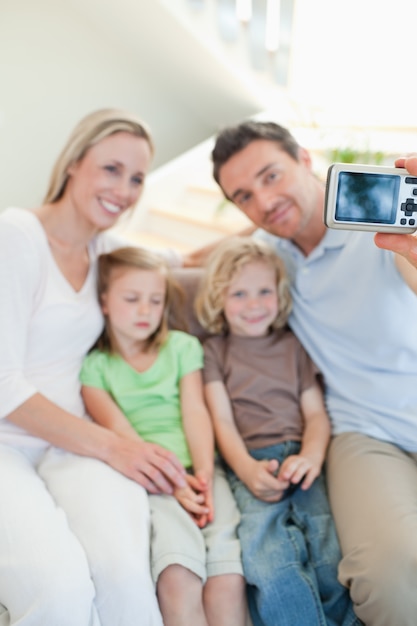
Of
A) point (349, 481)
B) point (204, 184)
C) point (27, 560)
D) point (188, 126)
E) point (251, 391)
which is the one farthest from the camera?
point (188, 126)

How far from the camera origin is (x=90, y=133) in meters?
1.50

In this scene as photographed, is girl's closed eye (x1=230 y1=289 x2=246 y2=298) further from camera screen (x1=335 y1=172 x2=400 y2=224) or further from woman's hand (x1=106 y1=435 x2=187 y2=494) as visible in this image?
camera screen (x1=335 y1=172 x2=400 y2=224)

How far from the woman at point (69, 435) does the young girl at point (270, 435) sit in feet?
0.68

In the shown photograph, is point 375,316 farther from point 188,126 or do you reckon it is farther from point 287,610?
point 188,126

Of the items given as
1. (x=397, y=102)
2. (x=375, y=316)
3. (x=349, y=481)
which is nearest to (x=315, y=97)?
(x=397, y=102)

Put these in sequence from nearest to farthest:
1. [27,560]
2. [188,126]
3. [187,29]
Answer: [27,560] → [187,29] → [188,126]

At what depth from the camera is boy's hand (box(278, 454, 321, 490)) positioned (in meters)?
1.30

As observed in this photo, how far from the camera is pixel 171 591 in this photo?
108 centimetres

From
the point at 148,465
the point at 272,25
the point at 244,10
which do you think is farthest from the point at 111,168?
the point at 272,25

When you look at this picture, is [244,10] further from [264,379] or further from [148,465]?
[148,465]

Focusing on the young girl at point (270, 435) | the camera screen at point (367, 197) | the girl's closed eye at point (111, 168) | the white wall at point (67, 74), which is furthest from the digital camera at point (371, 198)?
the white wall at point (67, 74)

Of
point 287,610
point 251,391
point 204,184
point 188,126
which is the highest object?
point 188,126

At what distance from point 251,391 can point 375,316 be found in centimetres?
36

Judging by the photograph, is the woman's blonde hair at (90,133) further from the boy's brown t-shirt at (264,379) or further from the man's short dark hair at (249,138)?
the boy's brown t-shirt at (264,379)
